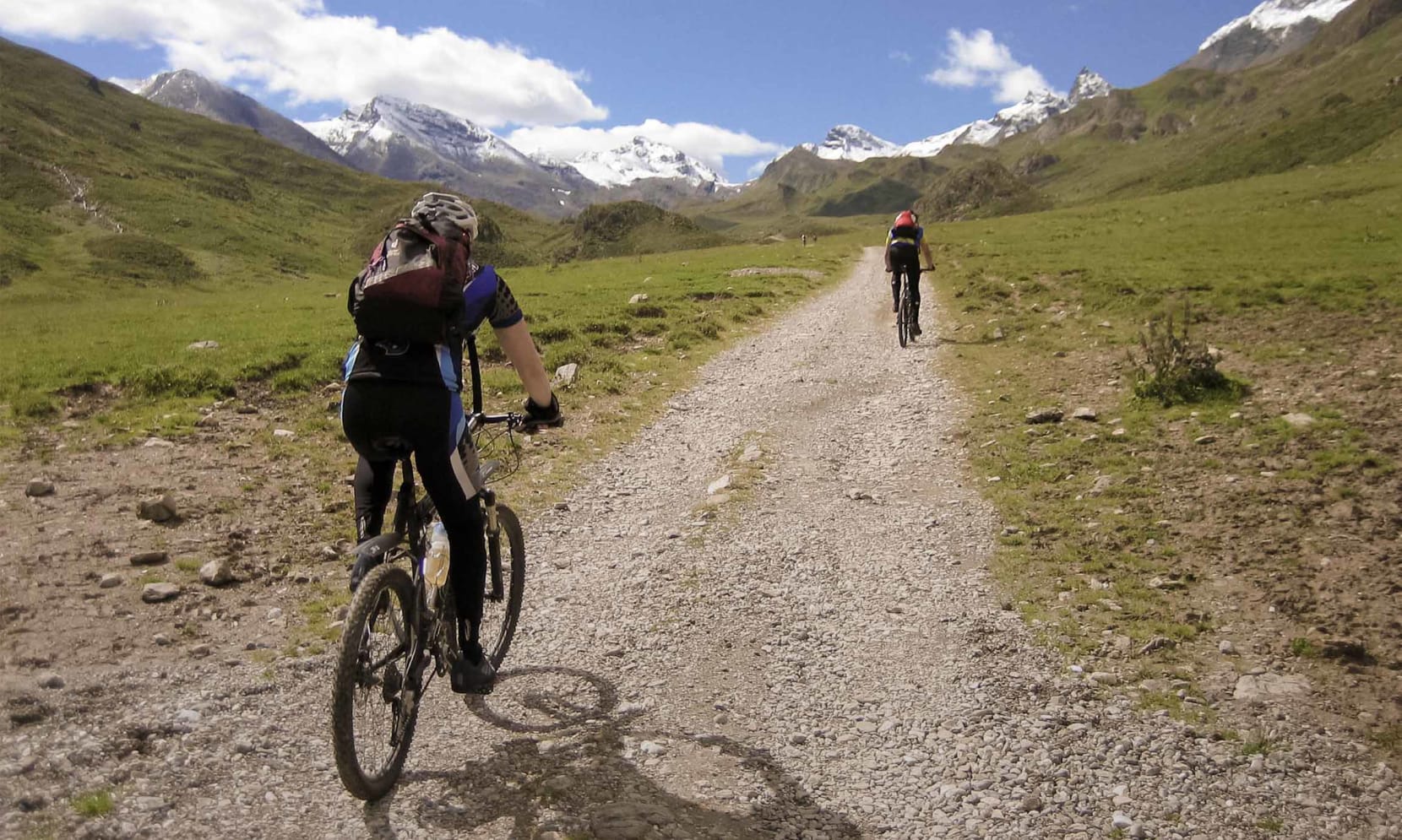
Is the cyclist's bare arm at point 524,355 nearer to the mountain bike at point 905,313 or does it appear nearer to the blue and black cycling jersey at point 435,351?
the blue and black cycling jersey at point 435,351

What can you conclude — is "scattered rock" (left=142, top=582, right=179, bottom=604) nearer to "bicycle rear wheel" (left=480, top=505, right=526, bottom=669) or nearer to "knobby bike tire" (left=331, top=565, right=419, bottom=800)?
"bicycle rear wheel" (left=480, top=505, right=526, bottom=669)

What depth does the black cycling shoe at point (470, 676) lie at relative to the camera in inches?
207

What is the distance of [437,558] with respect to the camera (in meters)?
4.90

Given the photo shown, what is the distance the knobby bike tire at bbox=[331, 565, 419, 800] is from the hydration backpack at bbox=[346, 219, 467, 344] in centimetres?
135

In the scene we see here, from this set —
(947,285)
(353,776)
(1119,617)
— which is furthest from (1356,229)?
(353,776)

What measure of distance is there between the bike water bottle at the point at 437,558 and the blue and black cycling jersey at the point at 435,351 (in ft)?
3.26

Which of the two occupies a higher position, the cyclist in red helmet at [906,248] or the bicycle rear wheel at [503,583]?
the cyclist in red helmet at [906,248]

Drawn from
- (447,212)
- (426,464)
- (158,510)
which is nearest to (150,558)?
(158,510)

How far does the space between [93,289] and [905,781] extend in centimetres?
9678

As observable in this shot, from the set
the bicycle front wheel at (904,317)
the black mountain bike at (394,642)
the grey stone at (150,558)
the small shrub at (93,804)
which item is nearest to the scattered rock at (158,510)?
the grey stone at (150,558)

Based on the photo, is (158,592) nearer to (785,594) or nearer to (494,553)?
(494,553)

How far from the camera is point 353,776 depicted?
428 cm

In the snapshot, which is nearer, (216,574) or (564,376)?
(216,574)

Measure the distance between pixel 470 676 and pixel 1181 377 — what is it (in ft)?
37.4
